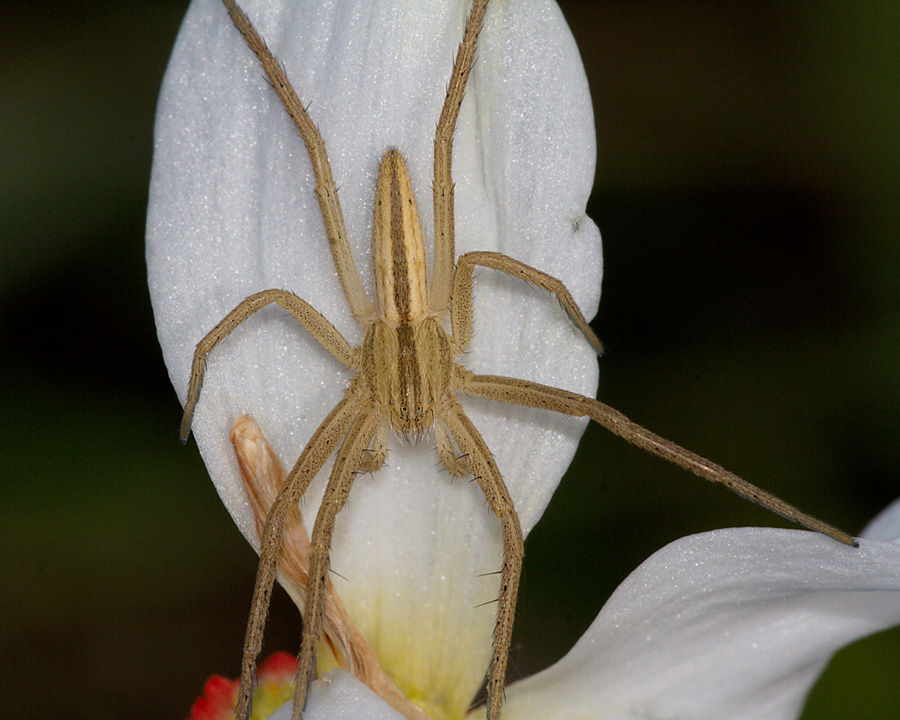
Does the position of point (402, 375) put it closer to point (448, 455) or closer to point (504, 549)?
point (448, 455)

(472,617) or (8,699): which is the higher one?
(472,617)

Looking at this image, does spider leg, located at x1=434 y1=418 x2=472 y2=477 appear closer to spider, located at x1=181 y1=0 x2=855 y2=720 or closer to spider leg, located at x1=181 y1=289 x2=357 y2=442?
spider, located at x1=181 y1=0 x2=855 y2=720

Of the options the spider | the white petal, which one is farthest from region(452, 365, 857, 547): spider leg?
the white petal

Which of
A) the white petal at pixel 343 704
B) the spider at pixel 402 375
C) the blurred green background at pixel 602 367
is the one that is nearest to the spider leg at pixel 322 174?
the spider at pixel 402 375

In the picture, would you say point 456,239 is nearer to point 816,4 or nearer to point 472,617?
point 472,617

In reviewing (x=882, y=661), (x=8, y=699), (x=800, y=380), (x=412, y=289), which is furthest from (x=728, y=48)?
(x=8, y=699)

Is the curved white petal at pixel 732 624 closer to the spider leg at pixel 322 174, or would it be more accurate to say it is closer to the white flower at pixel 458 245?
the white flower at pixel 458 245
